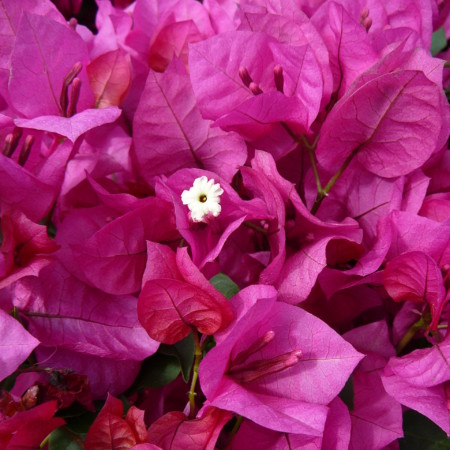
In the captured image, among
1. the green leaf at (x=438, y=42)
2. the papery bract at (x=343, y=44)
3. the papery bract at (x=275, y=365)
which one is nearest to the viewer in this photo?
the papery bract at (x=275, y=365)

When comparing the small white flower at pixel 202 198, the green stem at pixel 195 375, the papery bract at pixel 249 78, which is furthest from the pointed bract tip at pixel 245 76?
the green stem at pixel 195 375

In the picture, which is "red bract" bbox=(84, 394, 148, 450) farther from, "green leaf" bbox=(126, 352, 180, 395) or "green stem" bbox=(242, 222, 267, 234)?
"green stem" bbox=(242, 222, 267, 234)

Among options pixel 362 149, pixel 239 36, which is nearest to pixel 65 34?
pixel 239 36

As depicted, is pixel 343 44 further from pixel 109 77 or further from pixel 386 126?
pixel 109 77

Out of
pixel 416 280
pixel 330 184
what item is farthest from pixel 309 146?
pixel 416 280

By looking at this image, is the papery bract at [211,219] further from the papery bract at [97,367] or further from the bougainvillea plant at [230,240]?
the papery bract at [97,367]

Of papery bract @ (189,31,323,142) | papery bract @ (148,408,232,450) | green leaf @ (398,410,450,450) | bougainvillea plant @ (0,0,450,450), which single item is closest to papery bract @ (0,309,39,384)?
bougainvillea plant @ (0,0,450,450)
